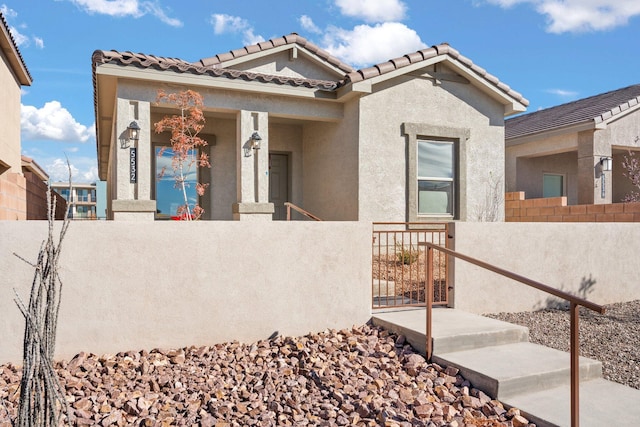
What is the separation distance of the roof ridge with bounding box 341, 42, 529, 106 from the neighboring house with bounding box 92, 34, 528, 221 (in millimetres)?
26

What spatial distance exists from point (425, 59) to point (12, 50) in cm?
909

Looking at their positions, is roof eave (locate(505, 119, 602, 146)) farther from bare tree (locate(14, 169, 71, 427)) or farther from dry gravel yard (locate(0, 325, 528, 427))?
bare tree (locate(14, 169, 71, 427))

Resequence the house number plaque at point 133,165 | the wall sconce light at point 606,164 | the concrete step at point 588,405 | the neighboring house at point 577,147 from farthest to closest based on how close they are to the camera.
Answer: the neighboring house at point 577,147, the wall sconce light at point 606,164, the house number plaque at point 133,165, the concrete step at point 588,405

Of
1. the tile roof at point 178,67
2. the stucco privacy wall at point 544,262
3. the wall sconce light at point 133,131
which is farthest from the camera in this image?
the wall sconce light at point 133,131

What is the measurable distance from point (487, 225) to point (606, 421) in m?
3.24

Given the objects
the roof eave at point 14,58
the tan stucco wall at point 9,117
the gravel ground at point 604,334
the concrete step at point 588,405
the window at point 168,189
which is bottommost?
the concrete step at point 588,405

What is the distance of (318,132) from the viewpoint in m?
10.2

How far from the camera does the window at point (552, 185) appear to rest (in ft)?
49.6

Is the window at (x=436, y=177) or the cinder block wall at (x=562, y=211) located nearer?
the window at (x=436, y=177)

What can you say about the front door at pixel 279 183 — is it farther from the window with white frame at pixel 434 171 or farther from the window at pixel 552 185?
the window at pixel 552 185

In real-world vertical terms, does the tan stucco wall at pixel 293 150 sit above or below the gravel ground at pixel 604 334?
above

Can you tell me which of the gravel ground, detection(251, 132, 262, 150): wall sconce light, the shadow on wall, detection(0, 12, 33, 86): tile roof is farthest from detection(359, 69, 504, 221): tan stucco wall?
detection(0, 12, 33, 86): tile roof

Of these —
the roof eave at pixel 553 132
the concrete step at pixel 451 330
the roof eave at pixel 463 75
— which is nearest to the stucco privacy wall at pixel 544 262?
the concrete step at pixel 451 330

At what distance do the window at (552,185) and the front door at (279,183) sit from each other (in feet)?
30.3
